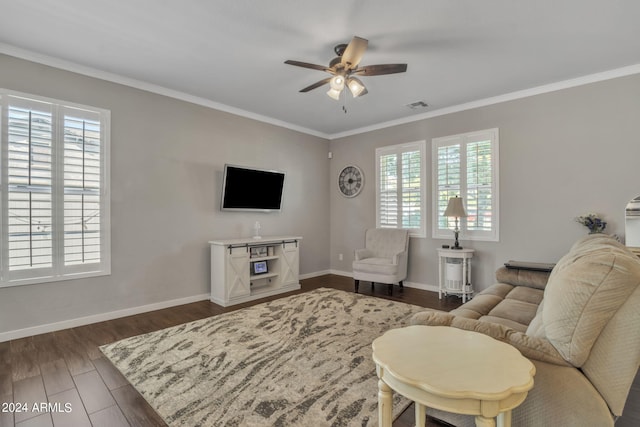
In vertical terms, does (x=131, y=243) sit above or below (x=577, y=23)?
below

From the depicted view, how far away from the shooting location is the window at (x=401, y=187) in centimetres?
508

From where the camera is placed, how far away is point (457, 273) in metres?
4.34

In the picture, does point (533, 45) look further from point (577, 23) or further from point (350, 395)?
point (350, 395)

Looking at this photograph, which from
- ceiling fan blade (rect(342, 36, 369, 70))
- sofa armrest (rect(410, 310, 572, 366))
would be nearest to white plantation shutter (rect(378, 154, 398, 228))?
ceiling fan blade (rect(342, 36, 369, 70))

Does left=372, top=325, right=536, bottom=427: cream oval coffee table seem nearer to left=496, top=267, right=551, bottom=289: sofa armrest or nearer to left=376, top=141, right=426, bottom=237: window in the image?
left=496, top=267, right=551, bottom=289: sofa armrest

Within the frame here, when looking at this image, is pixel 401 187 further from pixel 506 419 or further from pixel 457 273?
pixel 506 419

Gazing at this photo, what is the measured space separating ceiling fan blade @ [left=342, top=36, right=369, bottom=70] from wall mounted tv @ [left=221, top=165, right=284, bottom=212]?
243 centimetres

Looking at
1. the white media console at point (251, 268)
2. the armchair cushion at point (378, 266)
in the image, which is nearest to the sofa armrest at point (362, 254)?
the armchair cushion at point (378, 266)

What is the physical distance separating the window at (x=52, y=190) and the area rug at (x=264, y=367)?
119 cm

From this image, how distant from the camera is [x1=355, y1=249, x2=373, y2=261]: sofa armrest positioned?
16.4 ft

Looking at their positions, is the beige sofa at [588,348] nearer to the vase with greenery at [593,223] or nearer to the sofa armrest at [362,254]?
the vase with greenery at [593,223]

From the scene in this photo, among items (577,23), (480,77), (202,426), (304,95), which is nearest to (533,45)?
Answer: (577,23)

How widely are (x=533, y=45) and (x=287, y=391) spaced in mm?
3750

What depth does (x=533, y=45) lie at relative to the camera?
9.78 feet
